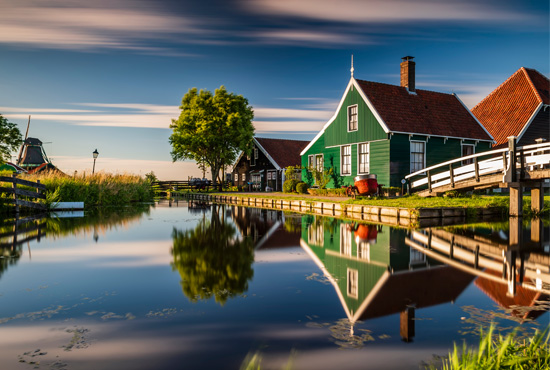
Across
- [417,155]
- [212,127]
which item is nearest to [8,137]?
[212,127]

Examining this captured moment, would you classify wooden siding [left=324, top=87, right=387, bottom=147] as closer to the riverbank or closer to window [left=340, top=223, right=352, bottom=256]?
the riverbank

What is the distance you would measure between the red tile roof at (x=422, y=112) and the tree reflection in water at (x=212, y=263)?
15780 millimetres

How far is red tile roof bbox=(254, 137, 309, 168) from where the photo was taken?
44219mm

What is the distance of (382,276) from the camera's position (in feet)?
22.1

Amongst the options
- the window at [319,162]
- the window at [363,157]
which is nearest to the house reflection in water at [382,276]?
the window at [363,157]

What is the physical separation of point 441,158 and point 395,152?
12.2 feet

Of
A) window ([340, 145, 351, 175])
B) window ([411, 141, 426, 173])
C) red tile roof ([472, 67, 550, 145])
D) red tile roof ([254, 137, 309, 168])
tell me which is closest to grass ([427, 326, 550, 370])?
window ([411, 141, 426, 173])

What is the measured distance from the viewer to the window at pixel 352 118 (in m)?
26.7

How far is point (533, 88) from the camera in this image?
30375 millimetres

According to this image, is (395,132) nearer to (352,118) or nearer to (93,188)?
(352,118)

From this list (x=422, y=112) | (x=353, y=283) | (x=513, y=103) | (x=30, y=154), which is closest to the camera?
(x=353, y=283)

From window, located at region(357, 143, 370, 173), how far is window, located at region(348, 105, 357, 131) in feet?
4.12

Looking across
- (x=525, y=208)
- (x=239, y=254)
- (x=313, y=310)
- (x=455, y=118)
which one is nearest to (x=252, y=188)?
(x=455, y=118)

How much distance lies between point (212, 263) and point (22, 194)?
573 inches
